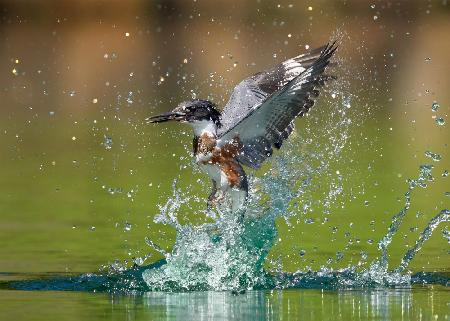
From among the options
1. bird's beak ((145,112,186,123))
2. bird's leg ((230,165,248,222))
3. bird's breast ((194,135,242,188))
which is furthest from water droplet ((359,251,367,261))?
bird's beak ((145,112,186,123))

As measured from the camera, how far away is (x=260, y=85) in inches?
412

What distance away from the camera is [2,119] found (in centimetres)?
1903

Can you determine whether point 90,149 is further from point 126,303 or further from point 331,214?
point 126,303

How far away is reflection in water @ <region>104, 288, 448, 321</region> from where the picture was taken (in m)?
7.73

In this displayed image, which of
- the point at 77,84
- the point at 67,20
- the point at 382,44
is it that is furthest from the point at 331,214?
the point at 67,20

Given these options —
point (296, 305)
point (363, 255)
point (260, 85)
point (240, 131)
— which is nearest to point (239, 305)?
point (296, 305)

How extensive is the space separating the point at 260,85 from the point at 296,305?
Result: 8.77 feet

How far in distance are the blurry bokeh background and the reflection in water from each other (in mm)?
1078

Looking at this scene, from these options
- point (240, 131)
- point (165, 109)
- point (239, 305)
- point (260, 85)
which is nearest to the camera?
point (239, 305)

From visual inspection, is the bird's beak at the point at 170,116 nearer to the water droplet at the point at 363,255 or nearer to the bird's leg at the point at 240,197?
the bird's leg at the point at 240,197

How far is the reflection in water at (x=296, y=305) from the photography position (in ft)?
25.4

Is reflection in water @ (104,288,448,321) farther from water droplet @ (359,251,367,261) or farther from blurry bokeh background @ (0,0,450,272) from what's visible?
water droplet @ (359,251,367,261)

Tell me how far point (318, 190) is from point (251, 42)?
558 inches

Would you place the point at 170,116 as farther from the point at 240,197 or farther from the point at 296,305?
the point at 296,305
